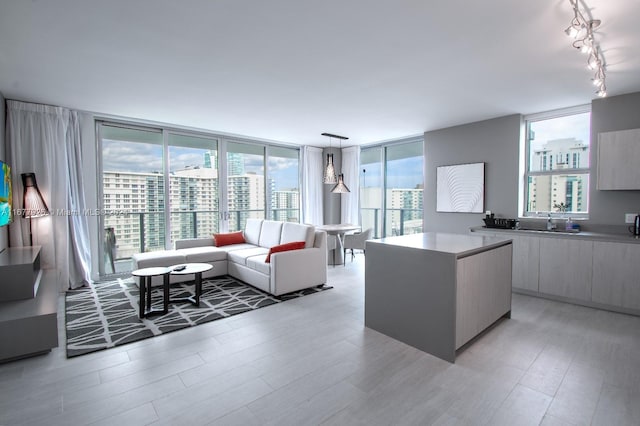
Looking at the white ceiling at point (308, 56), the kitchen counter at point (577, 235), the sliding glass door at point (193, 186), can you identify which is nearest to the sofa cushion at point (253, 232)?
the sliding glass door at point (193, 186)

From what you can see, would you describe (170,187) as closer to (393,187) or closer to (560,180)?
(393,187)

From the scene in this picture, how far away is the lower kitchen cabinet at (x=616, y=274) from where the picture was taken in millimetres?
3424

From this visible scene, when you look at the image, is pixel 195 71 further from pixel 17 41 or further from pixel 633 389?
pixel 633 389

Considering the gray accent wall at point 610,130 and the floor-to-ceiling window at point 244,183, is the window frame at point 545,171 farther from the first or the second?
the floor-to-ceiling window at point 244,183

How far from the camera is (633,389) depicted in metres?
2.11

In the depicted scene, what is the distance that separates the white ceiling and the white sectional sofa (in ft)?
6.67

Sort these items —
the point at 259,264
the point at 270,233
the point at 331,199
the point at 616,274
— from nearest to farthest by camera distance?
the point at 616,274
the point at 259,264
the point at 270,233
the point at 331,199

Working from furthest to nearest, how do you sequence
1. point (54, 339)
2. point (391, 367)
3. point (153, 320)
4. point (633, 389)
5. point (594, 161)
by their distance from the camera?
point (594, 161) → point (153, 320) → point (54, 339) → point (391, 367) → point (633, 389)

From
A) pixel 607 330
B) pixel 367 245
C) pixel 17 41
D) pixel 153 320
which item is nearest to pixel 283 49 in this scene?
pixel 367 245

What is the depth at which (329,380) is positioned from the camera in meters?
2.22

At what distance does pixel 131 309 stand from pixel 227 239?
224 cm

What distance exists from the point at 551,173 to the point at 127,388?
229 inches

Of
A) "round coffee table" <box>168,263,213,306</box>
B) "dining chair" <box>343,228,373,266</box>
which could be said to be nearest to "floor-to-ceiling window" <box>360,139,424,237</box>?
"dining chair" <box>343,228,373,266</box>

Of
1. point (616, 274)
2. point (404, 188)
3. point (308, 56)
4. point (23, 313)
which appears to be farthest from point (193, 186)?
point (616, 274)
